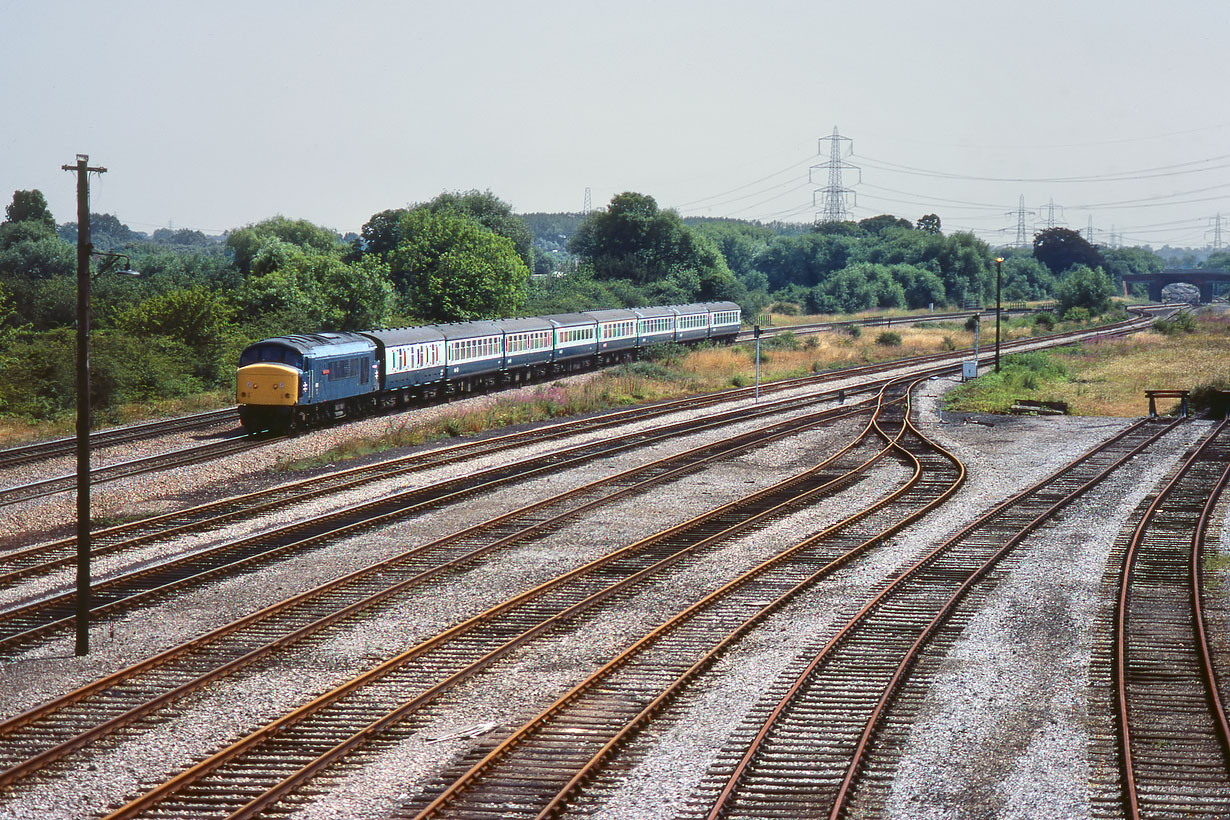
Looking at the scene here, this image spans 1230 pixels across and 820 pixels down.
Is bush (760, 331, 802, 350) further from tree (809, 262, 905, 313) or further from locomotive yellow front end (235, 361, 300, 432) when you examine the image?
tree (809, 262, 905, 313)

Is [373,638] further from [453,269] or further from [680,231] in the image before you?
[680,231]

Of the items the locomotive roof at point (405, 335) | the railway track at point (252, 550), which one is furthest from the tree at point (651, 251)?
the railway track at point (252, 550)

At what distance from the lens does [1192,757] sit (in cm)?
1104

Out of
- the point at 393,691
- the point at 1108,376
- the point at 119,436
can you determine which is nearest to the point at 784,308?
the point at 1108,376

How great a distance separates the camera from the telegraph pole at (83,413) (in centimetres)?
1341

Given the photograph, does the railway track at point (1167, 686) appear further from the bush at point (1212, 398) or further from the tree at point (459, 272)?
the tree at point (459, 272)

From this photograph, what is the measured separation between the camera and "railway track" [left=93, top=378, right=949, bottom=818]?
33.1 ft

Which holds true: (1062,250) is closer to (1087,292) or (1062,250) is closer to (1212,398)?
(1087,292)

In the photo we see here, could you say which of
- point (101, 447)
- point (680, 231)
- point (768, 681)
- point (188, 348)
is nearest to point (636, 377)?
point (188, 348)

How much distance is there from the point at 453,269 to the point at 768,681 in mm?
57138

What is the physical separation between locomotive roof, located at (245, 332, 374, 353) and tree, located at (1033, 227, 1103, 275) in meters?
176

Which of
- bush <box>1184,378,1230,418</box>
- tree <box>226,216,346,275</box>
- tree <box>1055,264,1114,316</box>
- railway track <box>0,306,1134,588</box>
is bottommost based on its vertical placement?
railway track <box>0,306,1134,588</box>

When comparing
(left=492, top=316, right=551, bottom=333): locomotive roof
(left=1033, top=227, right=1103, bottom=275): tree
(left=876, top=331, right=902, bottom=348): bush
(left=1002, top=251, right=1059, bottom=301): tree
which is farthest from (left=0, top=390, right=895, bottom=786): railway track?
(left=1033, top=227, right=1103, bottom=275): tree

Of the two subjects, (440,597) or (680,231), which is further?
(680,231)
